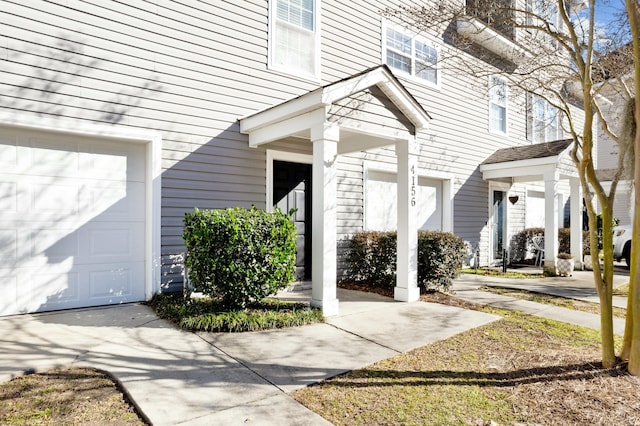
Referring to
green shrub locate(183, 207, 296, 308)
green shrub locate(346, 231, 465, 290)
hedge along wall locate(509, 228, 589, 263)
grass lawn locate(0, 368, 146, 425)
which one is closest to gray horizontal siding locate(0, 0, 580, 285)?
green shrub locate(346, 231, 465, 290)

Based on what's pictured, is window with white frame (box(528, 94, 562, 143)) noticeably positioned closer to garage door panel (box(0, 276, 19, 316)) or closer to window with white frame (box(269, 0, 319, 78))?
window with white frame (box(269, 0, 319, 78))

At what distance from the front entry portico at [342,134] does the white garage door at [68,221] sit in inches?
83.6

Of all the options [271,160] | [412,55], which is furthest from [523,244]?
[271,160]

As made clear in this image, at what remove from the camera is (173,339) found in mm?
4180

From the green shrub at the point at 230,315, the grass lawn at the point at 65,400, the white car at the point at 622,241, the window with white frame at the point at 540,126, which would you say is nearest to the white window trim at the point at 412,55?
the window with white frame at the point at 540,126

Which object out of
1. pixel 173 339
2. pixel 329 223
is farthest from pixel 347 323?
pixel 173 339

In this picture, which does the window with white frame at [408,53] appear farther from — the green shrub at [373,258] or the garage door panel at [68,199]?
the garage door panel at [68,199]

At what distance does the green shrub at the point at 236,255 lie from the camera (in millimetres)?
4758

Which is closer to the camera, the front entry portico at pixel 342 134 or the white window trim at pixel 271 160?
the front entry portico at pixel 342 134

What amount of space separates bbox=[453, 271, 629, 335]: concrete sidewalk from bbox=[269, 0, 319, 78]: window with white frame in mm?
5041

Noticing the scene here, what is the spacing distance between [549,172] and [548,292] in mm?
3710

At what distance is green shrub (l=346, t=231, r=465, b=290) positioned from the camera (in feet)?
23.0

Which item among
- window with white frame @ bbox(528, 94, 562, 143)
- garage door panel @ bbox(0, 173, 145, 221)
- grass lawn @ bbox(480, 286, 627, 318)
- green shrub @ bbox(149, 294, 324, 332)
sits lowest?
grass lawn @ bbox(480, 286, 627, 318)

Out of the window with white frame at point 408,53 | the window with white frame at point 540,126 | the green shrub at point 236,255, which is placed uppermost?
the window with white frame at point 408,53
